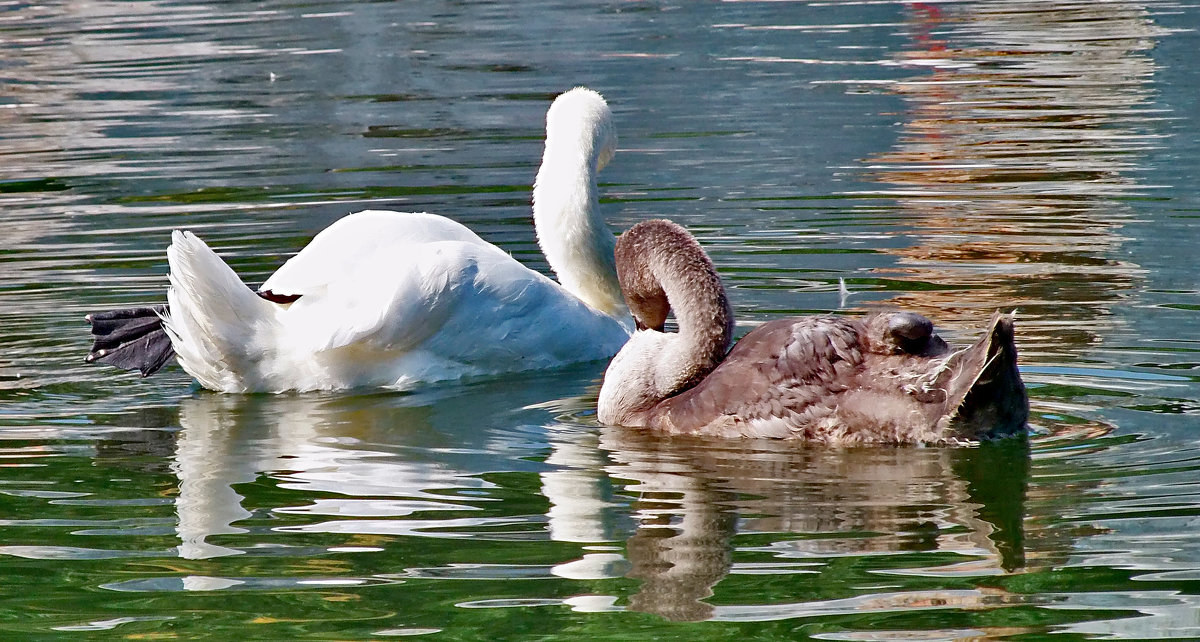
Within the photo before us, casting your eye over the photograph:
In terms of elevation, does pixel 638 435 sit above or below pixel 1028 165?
below

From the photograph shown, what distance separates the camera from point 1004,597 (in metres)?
4.23

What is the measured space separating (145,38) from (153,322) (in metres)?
15.5

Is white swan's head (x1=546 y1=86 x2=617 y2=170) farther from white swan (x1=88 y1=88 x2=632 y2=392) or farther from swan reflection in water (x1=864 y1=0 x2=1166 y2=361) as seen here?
swan reflection in water (x1=864 y1=0 x2=1166 y2=361)

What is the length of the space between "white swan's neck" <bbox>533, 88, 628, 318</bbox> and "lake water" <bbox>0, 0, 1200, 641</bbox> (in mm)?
564

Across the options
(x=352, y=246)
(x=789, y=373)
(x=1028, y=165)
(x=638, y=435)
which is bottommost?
(x=638, y=435)

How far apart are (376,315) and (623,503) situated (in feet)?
6.78

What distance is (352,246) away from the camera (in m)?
7.38

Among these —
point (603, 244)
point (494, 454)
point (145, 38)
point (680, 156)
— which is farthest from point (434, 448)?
point (145, 38)

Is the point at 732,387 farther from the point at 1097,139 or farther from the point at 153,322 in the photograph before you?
the point at 1097,139

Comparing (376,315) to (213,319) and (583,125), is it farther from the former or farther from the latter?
(583,125)

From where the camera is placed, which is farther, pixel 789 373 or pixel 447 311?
pixel 447 311

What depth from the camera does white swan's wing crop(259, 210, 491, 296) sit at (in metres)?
7.27

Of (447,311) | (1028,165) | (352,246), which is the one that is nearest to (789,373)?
(447,311)

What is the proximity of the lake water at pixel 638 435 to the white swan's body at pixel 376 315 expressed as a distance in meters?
0.16
